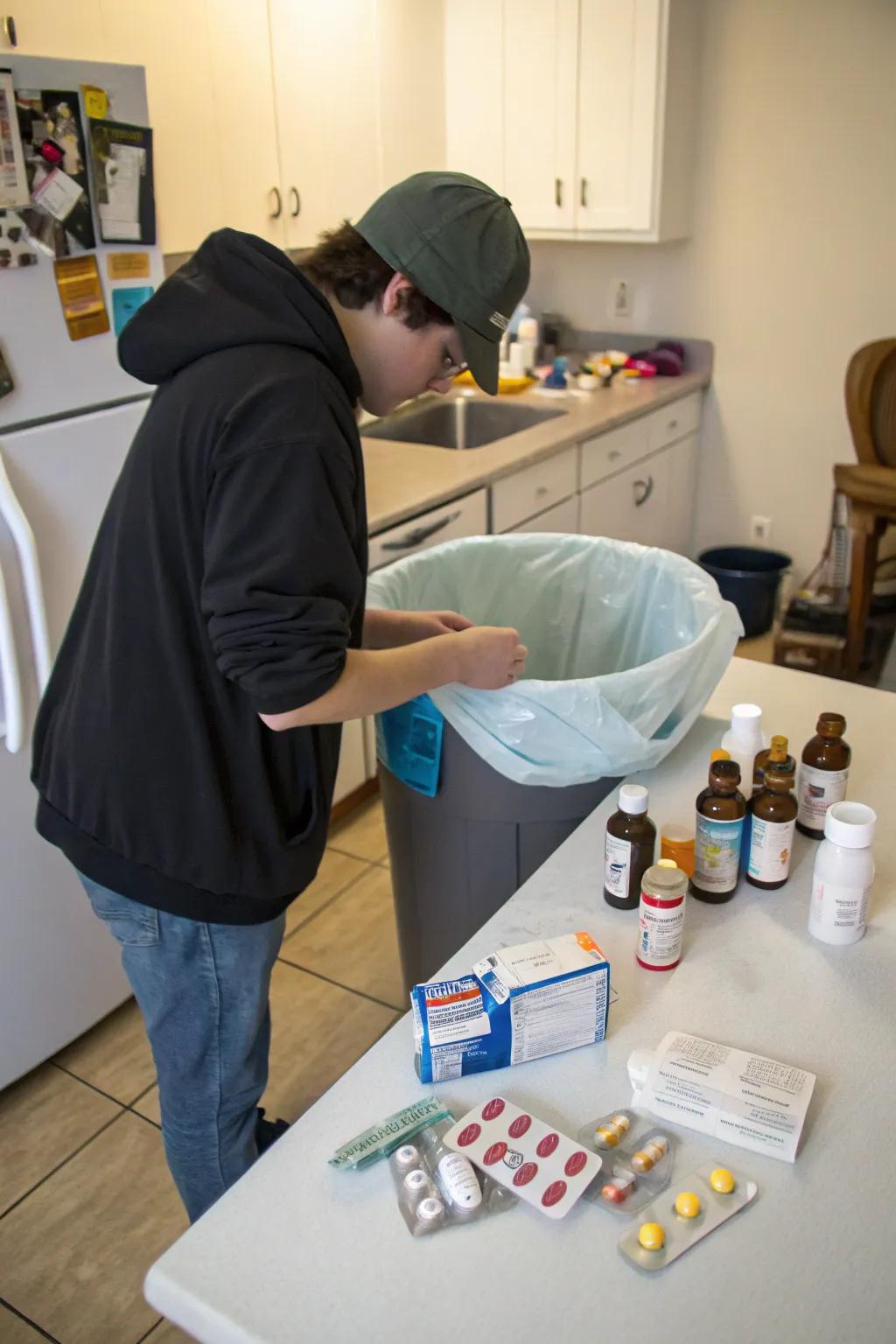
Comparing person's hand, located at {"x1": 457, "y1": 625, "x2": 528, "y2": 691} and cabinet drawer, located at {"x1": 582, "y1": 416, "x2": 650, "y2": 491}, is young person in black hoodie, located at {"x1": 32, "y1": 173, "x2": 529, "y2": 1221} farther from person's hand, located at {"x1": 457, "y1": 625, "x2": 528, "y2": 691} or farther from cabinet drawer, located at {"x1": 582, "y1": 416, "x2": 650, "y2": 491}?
cabinet drawer, located at {"x1": 582, "y1": 416, "x2": 650, "y2": 491}

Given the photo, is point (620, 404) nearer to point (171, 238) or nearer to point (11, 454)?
point (171, 238)

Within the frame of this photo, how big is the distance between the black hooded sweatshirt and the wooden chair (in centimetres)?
233

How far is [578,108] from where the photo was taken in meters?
3.11

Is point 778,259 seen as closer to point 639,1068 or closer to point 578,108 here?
point 578,108

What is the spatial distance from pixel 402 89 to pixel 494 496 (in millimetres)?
1293

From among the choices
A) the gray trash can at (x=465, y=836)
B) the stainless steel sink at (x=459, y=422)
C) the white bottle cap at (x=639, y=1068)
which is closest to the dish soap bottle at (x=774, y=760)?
the gray trash can at (x=465, y=836)

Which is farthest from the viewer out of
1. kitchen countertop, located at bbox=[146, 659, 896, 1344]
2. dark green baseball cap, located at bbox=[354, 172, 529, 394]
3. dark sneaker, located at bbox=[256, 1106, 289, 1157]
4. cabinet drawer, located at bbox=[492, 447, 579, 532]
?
cabinet drawer, located at bbox=[492, 447, 579, 532]

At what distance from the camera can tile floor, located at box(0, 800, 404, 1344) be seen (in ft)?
4.99

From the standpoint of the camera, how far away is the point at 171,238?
7.72 ft

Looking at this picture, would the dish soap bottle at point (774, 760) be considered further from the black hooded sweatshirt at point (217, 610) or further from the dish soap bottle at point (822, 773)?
the black hooded sweatshirt at point (217, 610)

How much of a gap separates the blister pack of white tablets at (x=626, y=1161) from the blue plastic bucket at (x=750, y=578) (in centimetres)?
275

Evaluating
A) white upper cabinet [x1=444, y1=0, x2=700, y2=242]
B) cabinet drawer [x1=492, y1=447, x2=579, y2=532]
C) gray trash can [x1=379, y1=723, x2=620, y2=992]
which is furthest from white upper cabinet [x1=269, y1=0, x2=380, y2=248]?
gray trash can [x1=379, y1=723, x2=620, y2=992]

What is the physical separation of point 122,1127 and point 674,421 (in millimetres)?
2648

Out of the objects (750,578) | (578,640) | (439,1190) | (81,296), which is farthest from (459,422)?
(439,1190)
